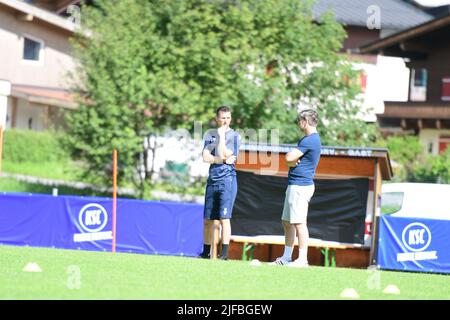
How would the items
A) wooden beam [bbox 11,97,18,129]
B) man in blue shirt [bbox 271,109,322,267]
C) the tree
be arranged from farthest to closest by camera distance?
wooden beam [bbox 11,97,18,129], the tree, man in blue shirt [bbox 271,109,322,267]

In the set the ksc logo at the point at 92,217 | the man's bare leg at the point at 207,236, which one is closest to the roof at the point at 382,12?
the ksc logo at the point at 92,217

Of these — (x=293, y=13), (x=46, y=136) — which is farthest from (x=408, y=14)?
(x=293, y=13)

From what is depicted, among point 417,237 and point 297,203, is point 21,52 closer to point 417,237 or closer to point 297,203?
point 417,237

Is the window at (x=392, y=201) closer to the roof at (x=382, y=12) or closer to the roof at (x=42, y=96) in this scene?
the roof at (x=42, y=96)

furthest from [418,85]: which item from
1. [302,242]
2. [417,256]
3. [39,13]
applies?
[302,242]

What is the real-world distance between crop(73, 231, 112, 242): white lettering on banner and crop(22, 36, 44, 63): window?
26.7 m

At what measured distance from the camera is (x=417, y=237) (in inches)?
728

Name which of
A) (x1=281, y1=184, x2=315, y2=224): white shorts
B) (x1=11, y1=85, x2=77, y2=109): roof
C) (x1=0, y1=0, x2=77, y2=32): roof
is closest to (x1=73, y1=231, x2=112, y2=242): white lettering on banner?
(x1=281, y1=184, x2=315, y2=224): white shorts

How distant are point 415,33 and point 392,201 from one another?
22760 mm

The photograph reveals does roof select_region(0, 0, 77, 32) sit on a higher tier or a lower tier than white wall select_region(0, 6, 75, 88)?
higher

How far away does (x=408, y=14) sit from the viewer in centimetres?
6512

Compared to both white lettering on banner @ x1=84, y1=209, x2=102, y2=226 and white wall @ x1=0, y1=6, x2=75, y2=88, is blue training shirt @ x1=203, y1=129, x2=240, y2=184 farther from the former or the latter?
white wall @ x1=0, y1=6, x2=75, y2=88

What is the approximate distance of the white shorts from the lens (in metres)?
14.7
